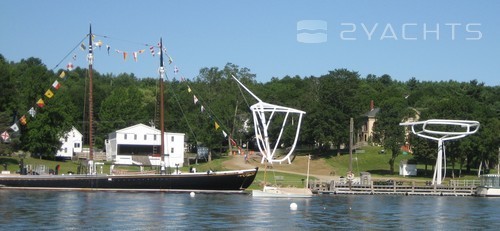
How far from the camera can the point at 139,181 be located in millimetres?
93938

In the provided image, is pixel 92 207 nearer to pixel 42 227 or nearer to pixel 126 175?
pixel 42 227

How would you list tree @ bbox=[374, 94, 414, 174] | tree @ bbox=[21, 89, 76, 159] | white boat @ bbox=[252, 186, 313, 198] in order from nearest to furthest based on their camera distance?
white boat @ bbox=[252, 186, 313, 198]
tree @ bbox=[374, 94, 414, 174]
tree @ bbox=[21, 89, 76, 159]

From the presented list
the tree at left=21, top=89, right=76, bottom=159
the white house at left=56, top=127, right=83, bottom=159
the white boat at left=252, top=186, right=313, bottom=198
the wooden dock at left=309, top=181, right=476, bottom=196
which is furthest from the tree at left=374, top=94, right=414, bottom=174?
the white house at left=56, top=127, right=83, bottom=159

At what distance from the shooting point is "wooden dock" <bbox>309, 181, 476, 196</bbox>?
99.0 metres

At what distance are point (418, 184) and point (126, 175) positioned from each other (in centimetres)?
3710

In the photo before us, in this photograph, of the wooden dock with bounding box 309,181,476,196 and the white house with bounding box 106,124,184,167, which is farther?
the white house with bounding box 106,124,184,167

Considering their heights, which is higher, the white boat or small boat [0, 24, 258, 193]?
small boat [0, 24, 258, 193]

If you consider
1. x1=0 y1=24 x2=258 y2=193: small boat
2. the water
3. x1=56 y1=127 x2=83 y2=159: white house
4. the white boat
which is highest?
x1=56 y1=127 x2=83 y2=159: white house

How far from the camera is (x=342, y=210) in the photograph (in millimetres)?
73062

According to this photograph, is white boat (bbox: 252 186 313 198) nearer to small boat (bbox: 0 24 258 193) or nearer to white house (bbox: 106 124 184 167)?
small boat (bbox: 0 24 258 193)

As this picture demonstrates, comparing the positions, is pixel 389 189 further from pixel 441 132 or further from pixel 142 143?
pixel 142 143

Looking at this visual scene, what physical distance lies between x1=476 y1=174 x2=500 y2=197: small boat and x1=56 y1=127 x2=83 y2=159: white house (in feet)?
208

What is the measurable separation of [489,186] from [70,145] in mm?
69320

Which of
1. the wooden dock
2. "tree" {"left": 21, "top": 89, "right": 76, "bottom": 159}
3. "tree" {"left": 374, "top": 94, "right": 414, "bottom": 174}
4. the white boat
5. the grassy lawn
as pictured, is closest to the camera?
the white boat
